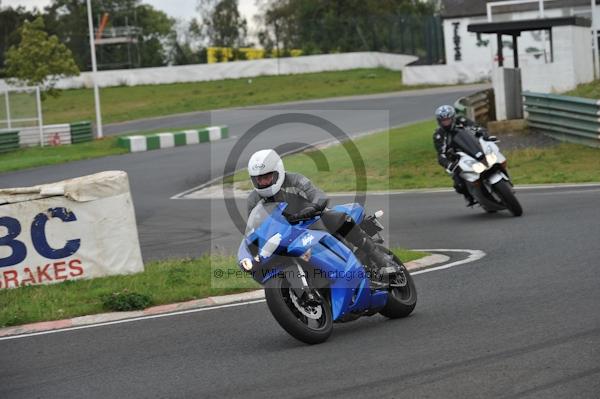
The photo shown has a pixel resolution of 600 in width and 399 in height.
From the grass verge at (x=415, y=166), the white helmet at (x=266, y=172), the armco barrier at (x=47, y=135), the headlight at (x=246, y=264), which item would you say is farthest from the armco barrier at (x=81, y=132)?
the headlight at (x=246, y=264)

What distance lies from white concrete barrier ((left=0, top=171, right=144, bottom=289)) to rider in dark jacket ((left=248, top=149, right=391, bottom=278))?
3997 mm

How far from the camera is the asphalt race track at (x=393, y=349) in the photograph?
6.54 meters

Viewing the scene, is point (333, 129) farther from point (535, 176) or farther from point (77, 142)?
point (535, 176)

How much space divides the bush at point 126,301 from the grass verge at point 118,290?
0.06ft

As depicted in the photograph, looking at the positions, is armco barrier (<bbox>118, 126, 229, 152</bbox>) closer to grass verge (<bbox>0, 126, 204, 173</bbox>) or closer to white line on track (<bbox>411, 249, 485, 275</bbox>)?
grass verge (<bbox>0, 126, 204, 173</bbox>)

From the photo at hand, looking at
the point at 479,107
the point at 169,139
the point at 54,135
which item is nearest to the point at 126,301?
the point at 479,107

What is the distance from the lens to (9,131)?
124 feet

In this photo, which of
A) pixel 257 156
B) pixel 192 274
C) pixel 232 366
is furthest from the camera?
pixel 192 274

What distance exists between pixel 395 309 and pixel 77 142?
3250 centimetres

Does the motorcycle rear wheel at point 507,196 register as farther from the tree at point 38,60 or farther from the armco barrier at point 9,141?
the tree at point 38,60

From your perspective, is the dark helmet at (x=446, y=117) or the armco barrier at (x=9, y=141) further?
the armco barrier at (x=9, y=141)

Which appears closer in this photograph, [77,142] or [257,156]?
[257,156]

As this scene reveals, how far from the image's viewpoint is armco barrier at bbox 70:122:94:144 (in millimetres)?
39656

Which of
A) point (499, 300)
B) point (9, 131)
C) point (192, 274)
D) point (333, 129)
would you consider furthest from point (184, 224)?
point (9, 131)
